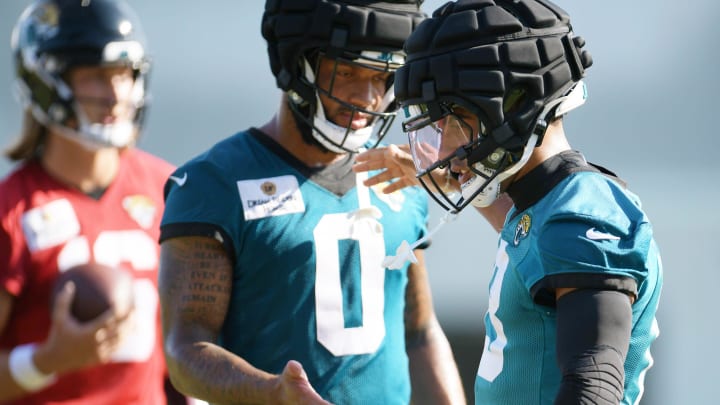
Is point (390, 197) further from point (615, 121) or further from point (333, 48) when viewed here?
point (615, 121)

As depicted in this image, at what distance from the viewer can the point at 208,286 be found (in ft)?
13.4

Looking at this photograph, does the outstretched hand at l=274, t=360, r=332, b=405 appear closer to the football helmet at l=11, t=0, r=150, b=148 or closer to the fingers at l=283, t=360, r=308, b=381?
the fingers at l=283, t=360, r=308, b=381

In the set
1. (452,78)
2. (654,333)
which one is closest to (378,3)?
(452,78)

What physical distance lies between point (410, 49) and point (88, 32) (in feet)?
5.75

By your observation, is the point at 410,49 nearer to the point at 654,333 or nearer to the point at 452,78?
the point at 452,78

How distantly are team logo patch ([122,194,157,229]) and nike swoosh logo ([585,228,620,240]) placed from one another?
→ 7.08 ft

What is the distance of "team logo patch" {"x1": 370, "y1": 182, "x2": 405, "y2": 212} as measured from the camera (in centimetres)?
445

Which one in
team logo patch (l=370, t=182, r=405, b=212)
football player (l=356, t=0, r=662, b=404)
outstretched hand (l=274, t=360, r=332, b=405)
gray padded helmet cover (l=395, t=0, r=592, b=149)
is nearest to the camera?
football player (l=356, t=0, r=662, b=404)

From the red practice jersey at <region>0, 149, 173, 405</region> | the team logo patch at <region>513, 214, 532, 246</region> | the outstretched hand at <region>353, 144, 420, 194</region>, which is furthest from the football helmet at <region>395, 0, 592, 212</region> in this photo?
the red practice jersey at <region>0, 149, 173, 405</region>

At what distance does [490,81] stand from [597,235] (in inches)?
18.6

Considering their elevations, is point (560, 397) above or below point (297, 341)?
above

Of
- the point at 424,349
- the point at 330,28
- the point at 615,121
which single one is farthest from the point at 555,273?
the point at 615,121

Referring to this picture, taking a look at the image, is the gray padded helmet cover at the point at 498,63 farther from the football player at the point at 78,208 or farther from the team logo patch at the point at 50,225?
the team logo patch at the point at 50,225

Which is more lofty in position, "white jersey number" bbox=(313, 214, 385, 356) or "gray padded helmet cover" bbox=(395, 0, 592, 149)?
"gray padded helmet cover" bbox=(395, 0, 592, 149)
